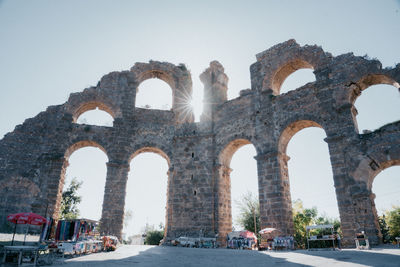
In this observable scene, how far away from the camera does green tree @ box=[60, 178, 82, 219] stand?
30641 mm

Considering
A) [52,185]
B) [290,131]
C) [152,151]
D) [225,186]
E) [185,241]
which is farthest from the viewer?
[152,151]

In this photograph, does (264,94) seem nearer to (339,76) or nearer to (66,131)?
(339,76)

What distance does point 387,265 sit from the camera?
5.43 m

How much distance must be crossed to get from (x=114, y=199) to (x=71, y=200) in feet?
60.6

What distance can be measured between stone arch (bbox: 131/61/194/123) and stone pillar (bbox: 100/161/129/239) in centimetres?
522

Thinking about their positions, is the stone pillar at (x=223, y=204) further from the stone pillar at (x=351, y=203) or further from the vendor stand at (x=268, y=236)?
the stone pillar at (x=351, y=203)

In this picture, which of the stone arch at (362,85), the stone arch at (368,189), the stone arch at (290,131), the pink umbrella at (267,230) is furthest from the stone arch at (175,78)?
the stone arch at (368,189)

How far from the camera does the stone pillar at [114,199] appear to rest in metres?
15.4

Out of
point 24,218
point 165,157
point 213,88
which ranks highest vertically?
point 213,88

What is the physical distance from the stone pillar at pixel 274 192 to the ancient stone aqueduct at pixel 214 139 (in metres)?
0.05

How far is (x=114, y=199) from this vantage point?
16.0 m

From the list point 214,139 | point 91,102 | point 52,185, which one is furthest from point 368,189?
point 91,102

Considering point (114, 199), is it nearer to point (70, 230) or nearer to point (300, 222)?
point (70, 230)

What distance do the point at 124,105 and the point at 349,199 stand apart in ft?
45.5
